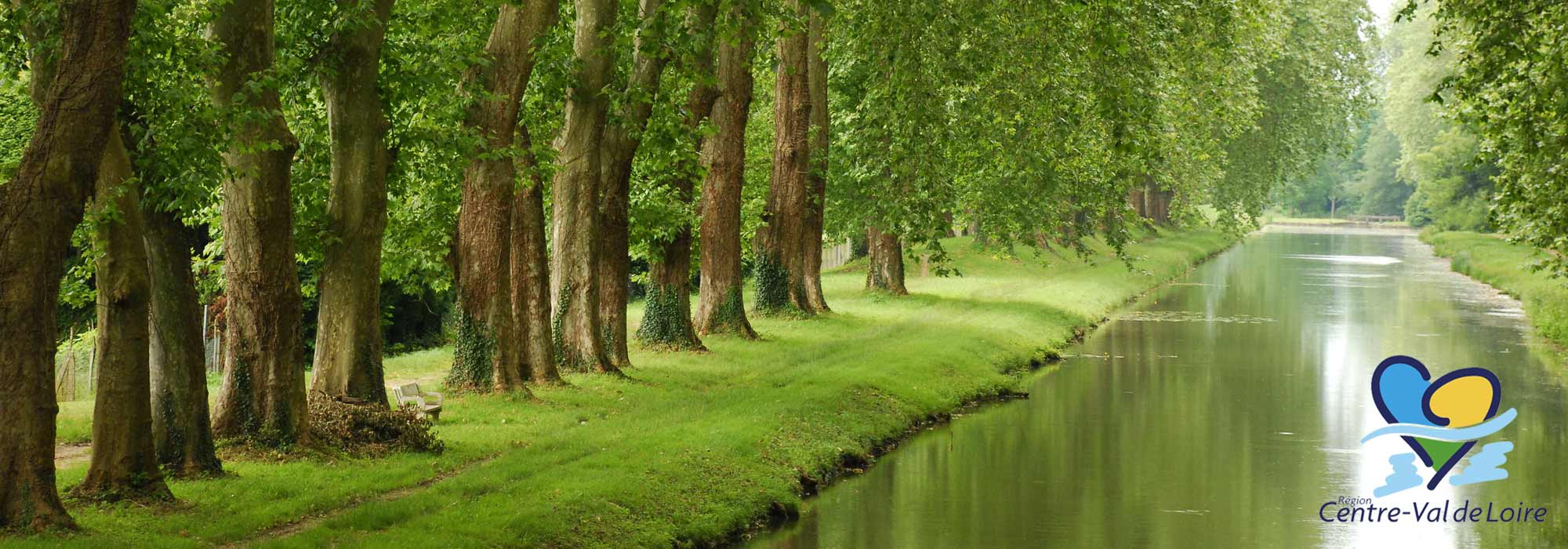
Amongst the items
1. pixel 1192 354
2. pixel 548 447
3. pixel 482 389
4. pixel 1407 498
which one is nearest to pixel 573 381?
pixel 482 389

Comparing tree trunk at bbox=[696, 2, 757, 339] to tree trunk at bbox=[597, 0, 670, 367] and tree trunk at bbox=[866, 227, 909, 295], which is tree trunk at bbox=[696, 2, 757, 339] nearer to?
tree trunk at bbox=[597, 0, 670, 367]

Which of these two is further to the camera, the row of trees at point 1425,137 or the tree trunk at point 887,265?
the row of trees at point 1425,137

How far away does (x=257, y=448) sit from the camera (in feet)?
43.1

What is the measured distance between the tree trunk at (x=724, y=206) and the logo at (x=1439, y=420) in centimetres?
1033

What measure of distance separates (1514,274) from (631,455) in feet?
132

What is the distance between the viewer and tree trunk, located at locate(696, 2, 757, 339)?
82.3 ft

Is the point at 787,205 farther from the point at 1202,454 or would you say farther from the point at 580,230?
the point at 1202,454

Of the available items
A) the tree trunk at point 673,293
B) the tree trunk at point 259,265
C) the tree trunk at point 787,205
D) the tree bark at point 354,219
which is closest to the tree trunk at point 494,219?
the tree bark at point 354,219

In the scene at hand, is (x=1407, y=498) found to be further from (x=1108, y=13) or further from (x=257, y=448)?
(x=257, y=448)

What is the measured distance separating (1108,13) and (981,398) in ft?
33.3

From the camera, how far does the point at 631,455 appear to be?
14.7 metres

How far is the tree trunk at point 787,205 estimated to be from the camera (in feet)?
93.5

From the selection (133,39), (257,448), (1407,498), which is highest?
(133,39)

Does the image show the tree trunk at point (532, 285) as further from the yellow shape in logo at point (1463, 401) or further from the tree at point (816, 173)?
the yellow shape in logo at point (1463, 401)
